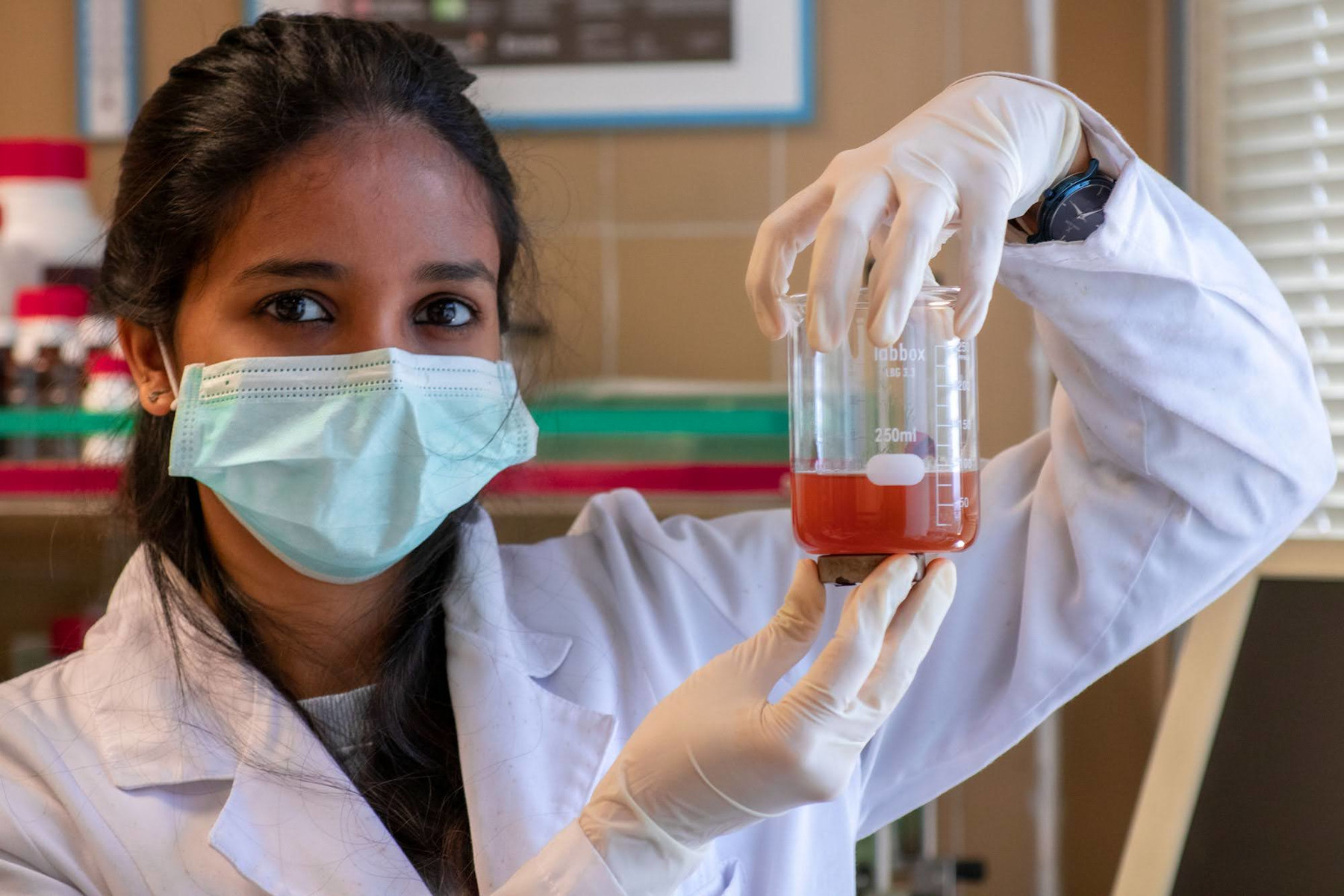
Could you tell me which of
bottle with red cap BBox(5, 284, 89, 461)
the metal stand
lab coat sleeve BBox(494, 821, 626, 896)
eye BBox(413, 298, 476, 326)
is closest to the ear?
eye BBox(413, 298, 476, 326)

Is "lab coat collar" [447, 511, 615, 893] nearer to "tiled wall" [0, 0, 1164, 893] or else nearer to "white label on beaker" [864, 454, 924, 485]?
"white label on beaker" [864, 454, 924, 485]

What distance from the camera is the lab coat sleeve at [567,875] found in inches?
37.8

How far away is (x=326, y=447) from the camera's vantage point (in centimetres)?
114

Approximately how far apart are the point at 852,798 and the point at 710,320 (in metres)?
1.37

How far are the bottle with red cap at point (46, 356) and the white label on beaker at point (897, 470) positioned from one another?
140cm

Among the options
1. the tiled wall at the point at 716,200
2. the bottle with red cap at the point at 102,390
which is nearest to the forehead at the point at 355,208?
the bottle with red cap at the point at 102,390

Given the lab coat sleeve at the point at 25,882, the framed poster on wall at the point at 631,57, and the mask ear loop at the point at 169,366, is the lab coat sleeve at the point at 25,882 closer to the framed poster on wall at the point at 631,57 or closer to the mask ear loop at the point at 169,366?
the mask ear loop at the point at 169,366

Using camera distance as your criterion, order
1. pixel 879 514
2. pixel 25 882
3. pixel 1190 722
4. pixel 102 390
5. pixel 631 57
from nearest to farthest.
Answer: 1. pixel 879 514
2. pixel 25 882
3. pixel 1190 722
4. pixel 102 390
5. pixel 631 57

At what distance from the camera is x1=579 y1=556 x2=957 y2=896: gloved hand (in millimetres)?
927

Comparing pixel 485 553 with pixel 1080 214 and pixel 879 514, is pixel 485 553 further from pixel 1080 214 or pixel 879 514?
pixel 1080 214

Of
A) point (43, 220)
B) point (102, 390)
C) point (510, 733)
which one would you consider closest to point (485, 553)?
point (510, 733)

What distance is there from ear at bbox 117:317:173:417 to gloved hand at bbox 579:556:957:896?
590mm

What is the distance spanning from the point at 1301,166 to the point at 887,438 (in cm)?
109

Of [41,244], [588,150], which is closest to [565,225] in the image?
[588,150]
